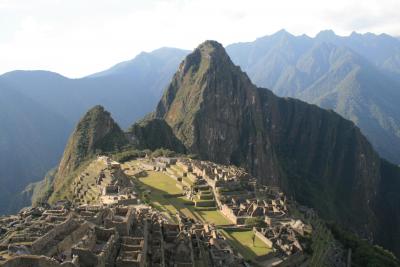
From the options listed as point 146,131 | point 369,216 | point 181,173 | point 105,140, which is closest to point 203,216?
point 181,173

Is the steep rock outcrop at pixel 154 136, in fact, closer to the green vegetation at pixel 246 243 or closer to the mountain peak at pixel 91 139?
the mountain peak at pixel 91 139

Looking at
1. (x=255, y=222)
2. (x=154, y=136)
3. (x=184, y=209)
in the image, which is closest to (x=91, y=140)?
(x=154, y=136)

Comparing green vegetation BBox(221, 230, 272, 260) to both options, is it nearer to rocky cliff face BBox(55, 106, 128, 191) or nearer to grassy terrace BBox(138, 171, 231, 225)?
grassy terrace BBox(138, 171, 231, 225)

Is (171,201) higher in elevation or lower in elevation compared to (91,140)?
lower

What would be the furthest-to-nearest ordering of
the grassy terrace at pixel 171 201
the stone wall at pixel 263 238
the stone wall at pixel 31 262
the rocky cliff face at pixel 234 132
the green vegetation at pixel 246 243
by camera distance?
the rocky cliff face at pixel 234 132 < the grassy terrace at pixel 171 201 < the stone wall at pixel 263 238 < the green vegetation at pixel 246 243 < the stone wall at pixel 31 262

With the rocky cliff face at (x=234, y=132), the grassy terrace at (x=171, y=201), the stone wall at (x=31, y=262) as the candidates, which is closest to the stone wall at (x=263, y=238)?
the grassy terrace at (x=171, y=201)

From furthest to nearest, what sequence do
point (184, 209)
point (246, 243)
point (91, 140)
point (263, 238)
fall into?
point (91, 140), point (184, 209), point (263, 238), point (246, 243)

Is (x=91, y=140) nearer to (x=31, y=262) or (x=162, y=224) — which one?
(x=162, y=224)
